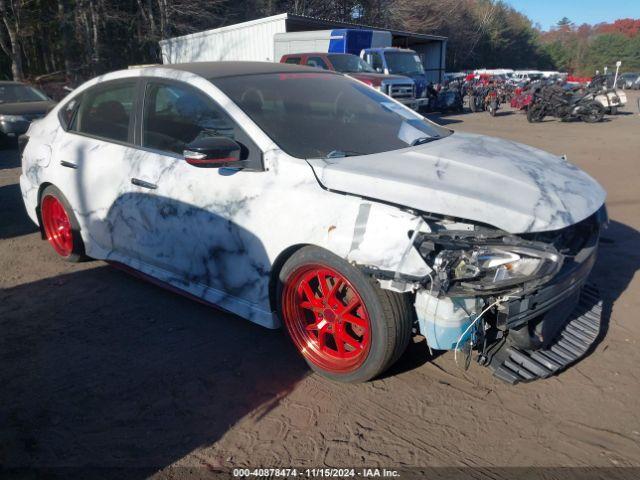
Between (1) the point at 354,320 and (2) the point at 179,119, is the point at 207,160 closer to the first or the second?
(2) the point at 179,119

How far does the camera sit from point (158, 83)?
382 cm

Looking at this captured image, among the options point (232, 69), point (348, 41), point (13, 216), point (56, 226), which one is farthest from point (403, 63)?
point (232, 69)

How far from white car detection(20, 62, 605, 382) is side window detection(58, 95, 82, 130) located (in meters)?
0.20

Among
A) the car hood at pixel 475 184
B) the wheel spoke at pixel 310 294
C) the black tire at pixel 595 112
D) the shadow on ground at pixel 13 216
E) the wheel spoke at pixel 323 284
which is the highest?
the car hood at pixel 475 184

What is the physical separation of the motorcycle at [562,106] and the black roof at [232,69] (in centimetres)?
1535

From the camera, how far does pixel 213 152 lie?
3.10m

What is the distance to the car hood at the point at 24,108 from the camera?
1177 cm

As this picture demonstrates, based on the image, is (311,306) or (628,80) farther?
(628,80)

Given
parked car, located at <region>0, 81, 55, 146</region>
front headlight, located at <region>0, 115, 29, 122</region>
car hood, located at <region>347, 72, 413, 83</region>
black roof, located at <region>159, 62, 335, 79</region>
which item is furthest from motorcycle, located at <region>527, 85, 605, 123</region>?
black roof, located at <region>159, 62, 335, 79</region>

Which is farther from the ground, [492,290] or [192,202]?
[192,202]

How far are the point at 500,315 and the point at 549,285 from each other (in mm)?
292

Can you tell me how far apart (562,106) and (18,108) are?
50.4ft

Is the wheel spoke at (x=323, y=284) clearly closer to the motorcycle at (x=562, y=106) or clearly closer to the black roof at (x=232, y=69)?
the black roof at (x=232, y=69)

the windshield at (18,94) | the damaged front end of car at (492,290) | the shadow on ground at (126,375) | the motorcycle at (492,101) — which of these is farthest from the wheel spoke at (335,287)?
the motorcycle at (492,101)
